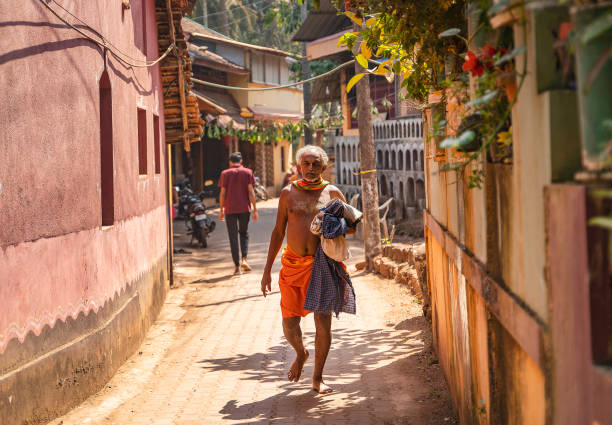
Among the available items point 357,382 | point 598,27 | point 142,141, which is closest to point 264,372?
point 357,382

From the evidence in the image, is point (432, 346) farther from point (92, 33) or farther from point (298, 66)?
point (298, 66)

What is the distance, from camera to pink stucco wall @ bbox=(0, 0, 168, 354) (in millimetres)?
4691

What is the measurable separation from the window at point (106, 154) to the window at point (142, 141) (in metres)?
2.50

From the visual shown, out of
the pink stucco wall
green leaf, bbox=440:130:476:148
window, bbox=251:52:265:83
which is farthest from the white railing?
green leaf, bbox=440:130:476:148

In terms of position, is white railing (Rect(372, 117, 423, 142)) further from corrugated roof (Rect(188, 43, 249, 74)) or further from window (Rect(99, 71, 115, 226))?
window (Rect(99, 71, 115, 226))

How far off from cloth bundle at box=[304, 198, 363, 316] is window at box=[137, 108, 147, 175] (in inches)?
173

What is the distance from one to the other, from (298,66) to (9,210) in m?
25.9

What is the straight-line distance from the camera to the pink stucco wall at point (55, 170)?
15.4ft

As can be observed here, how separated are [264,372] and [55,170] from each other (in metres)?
2.71

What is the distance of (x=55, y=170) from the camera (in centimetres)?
546

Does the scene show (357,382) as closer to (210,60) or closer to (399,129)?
(399,129)

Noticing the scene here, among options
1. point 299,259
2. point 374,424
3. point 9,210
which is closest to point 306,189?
point 299,259

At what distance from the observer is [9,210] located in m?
4.64

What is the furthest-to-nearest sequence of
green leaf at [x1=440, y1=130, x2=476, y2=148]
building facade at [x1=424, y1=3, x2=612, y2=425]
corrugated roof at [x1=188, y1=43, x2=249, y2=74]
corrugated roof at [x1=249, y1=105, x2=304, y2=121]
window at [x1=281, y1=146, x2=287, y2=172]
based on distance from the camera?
window at [x1=281, y1=146, x2=287, y2=172]
corrugated roof at [x1=249, y1=105, x2=304, y2=121]
corrugated roof at [x1=188, y1=43, x2=249, y2=74]
green leaf at [x1=440, y1=130, x2=476, y2=148]
building facade at [x1=424, y1=3, x2=612, y2=425]
